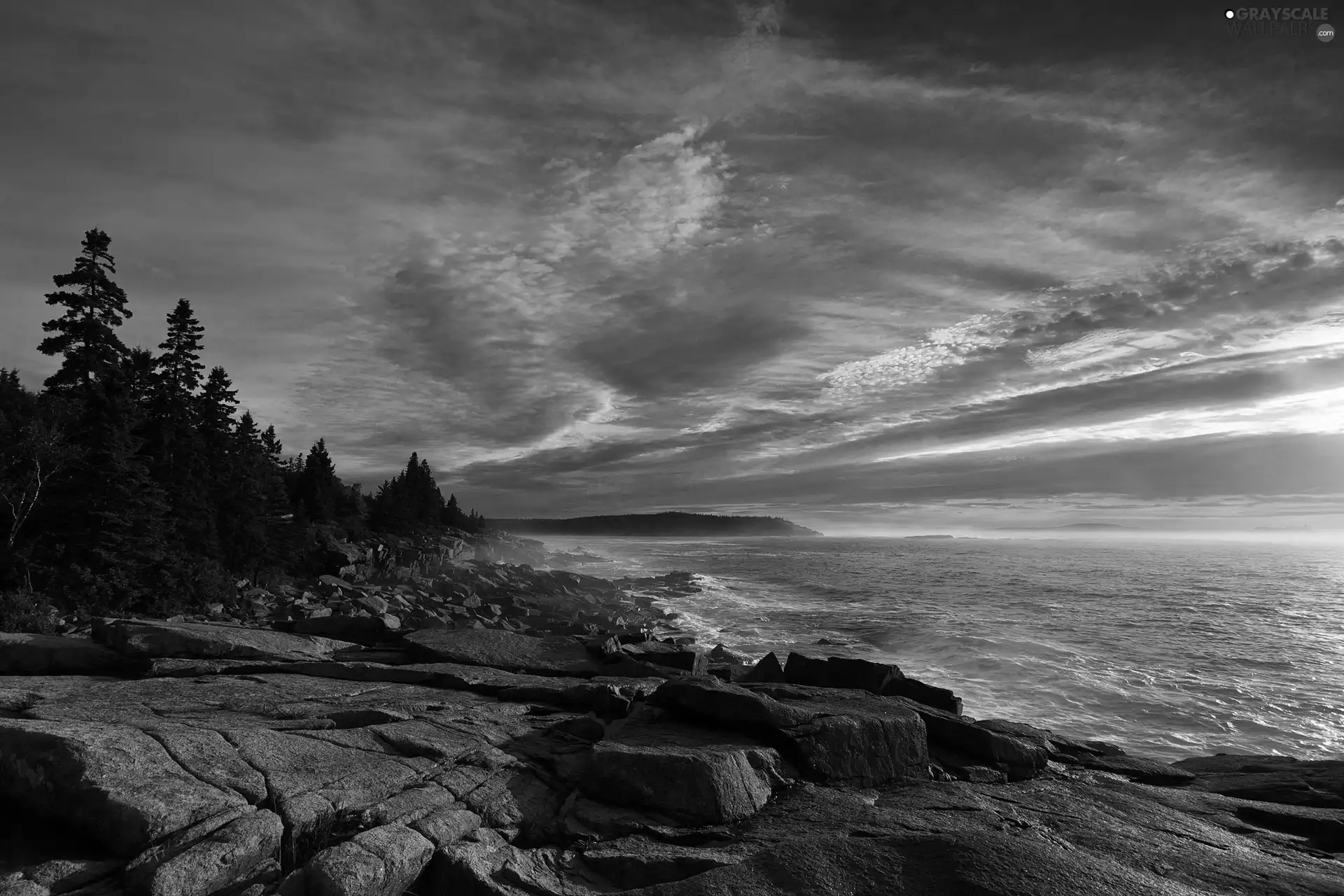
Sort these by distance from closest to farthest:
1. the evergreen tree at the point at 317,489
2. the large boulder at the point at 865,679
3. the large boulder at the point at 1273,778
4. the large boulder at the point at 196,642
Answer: the large boulder at the point at 1273,778 → the large boulder at the point at 196,642 → the large boulder at the point at 865,679 → the evergreen tree at the point at 317,489

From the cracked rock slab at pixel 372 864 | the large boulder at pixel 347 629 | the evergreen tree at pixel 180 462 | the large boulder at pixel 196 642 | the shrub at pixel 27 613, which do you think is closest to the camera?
the cracked rock slab at pixel 372 864

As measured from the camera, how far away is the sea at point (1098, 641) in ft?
58.9

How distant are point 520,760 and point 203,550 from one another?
110 ft

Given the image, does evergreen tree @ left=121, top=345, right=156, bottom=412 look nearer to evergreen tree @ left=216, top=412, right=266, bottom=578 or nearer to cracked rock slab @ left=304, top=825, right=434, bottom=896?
evergreen tree @ left=216, top=412, right=266, bottom=578

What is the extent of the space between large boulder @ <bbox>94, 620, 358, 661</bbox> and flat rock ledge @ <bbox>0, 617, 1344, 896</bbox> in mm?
58

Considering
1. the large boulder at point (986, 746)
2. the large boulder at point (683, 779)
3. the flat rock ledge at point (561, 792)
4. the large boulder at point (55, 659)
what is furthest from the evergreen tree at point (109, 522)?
the large boulder at point (986, 746)

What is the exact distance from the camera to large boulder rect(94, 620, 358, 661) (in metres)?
12.7

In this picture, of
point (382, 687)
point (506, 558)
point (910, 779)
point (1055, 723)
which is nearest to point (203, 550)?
point (382, 687)

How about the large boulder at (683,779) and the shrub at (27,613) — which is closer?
the large boulder at (683,779)

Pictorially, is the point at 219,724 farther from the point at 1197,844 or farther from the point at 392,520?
the point at 392,520

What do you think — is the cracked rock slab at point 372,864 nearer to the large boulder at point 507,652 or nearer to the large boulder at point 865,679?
the large boulder at point 507,652

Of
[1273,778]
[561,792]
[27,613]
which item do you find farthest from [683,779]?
[27,613]

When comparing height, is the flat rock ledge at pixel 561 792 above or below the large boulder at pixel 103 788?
below

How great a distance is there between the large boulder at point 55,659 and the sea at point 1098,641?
20239 millimetres
